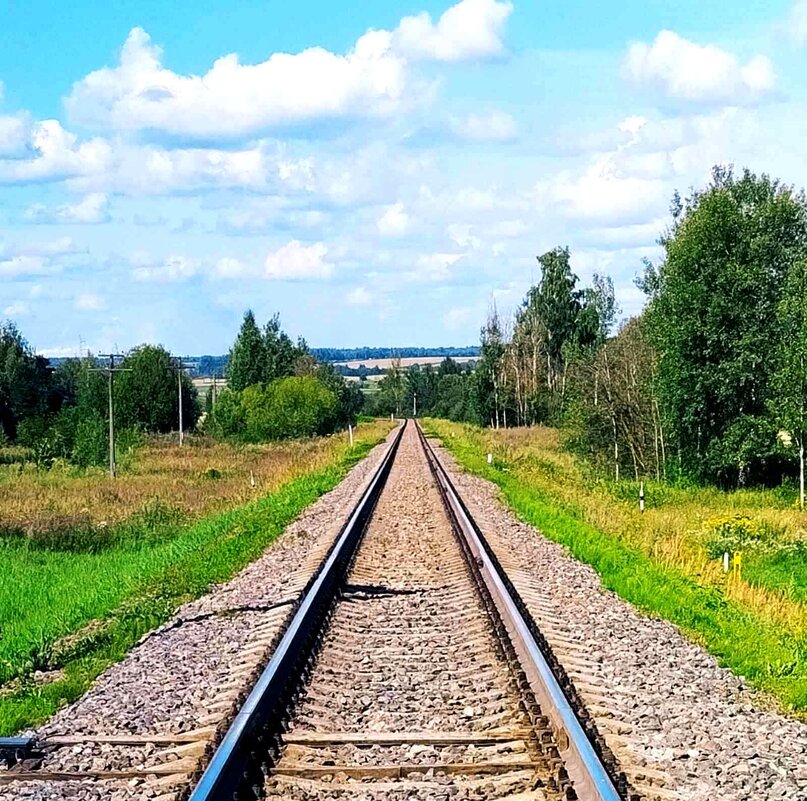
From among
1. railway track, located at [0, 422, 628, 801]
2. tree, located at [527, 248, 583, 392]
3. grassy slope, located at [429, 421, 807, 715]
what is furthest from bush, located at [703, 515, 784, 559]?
tree, located at [527, 248, 583, 392]

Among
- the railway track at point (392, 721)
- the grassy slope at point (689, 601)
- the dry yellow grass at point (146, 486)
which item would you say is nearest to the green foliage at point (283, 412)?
the dry yellow grass at point (146, 486)

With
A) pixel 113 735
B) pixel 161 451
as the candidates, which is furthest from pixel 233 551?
pixel 161 451

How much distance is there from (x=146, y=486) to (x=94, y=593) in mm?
25721

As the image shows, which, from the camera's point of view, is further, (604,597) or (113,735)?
(604,597)

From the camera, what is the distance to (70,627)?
10953 mm

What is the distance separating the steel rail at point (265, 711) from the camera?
5.41m

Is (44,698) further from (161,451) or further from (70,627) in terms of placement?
(161,451)

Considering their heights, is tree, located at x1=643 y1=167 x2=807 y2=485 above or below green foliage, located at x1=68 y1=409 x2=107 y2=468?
above

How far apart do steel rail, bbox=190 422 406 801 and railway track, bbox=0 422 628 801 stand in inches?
0.5

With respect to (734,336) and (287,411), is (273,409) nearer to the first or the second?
(287,411)

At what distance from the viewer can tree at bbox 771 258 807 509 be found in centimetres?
3400

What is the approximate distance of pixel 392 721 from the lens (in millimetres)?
6816

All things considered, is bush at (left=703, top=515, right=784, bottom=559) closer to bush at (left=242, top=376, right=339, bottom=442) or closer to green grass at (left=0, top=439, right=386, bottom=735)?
green grass at (left=0, top=439, right=386, bottom=735)

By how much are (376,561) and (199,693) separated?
6921 mm
